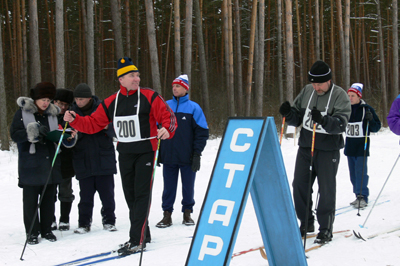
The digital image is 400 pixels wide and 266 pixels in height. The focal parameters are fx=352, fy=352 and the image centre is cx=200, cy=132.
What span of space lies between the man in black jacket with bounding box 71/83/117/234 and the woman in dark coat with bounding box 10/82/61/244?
34 centimetres

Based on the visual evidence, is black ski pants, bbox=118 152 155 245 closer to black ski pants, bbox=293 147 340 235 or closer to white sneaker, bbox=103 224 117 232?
white sneaker, bbox=103 224 117 232

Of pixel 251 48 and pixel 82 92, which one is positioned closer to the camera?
pixel 82 92

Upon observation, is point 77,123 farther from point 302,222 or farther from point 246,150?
point 302,222

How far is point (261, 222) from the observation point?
115 inches

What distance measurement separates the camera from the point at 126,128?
3840 millimetres

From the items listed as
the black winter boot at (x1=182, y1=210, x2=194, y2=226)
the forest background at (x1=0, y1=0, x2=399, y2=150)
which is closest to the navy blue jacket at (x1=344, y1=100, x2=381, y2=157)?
the black winter boot at (x1=182, y1=210, x2=194, y2=226)

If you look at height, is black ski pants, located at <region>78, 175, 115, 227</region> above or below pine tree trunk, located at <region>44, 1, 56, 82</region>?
below

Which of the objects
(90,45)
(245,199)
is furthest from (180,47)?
(245,199)

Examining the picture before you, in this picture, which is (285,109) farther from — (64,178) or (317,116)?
(64,178)

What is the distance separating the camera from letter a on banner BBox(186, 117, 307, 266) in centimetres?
232

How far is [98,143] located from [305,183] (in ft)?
8.92

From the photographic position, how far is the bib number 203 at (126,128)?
3826 mm

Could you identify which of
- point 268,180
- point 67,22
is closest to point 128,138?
point 268,180

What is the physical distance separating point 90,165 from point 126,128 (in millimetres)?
1143
